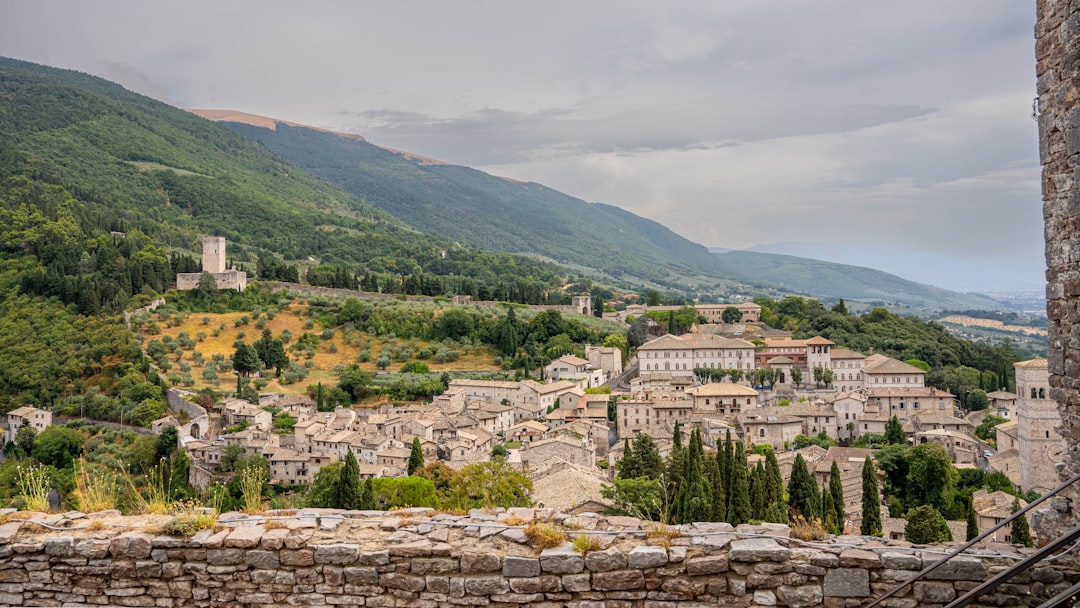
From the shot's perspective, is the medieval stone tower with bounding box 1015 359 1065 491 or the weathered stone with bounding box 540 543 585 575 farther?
the medieval stone tower with bounding box 1015 359 1065 491

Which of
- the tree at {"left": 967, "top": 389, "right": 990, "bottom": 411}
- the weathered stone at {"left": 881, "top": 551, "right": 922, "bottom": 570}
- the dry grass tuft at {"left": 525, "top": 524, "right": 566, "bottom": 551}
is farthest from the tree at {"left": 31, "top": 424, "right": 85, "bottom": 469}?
the tree at {"left": 967, "top": 389, "right": 990, "bottom": 411}

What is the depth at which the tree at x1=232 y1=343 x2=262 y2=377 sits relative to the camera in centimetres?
5219

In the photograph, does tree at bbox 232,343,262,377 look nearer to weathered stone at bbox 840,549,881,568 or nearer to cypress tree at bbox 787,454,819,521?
cypress tree at bbox 787,454,819,521

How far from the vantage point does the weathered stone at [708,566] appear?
185 inches

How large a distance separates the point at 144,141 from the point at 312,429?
136370 mm

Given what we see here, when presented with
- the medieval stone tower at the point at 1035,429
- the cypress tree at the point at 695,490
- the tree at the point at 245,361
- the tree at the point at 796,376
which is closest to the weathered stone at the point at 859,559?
the cypress tree at the point at 695,490

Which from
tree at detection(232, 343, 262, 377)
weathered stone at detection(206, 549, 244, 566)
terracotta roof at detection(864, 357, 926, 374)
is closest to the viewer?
weathered stone at detection(206, 549, 244, 566)

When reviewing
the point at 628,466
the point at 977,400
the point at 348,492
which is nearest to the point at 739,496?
the point at 628,466

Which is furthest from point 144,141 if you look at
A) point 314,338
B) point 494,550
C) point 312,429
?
point 494,550

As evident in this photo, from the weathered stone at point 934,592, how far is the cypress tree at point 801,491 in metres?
21.5

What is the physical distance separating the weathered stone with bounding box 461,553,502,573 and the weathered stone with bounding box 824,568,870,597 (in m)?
2.09

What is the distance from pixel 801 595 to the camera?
4.61 meters

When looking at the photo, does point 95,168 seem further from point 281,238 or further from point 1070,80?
point 1070,80

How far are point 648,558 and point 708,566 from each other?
38 cm
